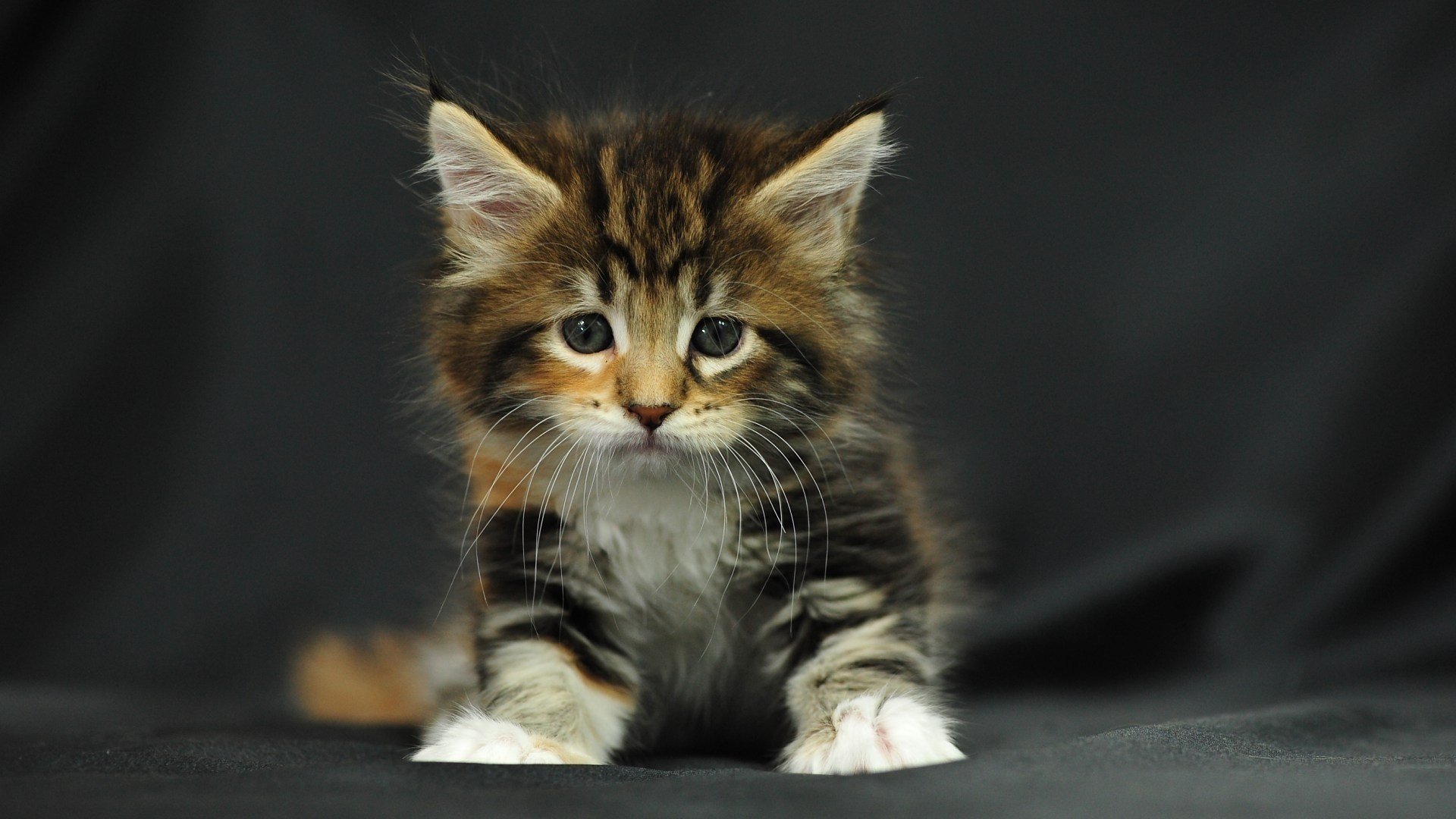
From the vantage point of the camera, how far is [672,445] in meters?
1.57

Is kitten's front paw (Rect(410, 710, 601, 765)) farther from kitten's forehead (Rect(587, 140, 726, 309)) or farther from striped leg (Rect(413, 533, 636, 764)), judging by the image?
kitten's forehead (Rect(587, 140, 726, 309))

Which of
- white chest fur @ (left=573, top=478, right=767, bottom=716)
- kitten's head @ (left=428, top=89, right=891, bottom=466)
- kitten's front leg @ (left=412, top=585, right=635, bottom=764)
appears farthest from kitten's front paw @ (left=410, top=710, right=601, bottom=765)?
kitten's head @ (left=428, top=89, right=891, bottom=466)

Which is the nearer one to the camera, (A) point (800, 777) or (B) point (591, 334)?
(A) point (800, 777)

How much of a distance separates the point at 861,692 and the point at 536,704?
1.32 feet

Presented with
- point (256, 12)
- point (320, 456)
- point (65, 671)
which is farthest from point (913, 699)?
point (256, 12)

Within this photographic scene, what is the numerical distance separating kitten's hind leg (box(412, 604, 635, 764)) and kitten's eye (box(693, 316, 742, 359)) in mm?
400

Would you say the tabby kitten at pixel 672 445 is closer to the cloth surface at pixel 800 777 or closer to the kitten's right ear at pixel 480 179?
the kitten's right ear at pixel 480 179

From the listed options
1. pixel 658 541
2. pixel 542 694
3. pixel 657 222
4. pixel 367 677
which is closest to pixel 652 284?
pixel 657 222

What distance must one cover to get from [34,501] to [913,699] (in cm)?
166

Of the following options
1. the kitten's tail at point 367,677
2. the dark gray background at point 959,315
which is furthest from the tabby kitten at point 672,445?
the dark gray background at point 959,315

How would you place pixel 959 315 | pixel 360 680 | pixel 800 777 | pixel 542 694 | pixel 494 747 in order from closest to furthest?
1. pixel 800 777
2. pixel 494 747
3. pixel 542 694
4. pixel 360 680
5. pixel 959 315

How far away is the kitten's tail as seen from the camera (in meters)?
2.17

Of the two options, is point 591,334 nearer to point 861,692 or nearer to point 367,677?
point 861,692

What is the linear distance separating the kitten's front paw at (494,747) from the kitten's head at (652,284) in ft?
1.15
